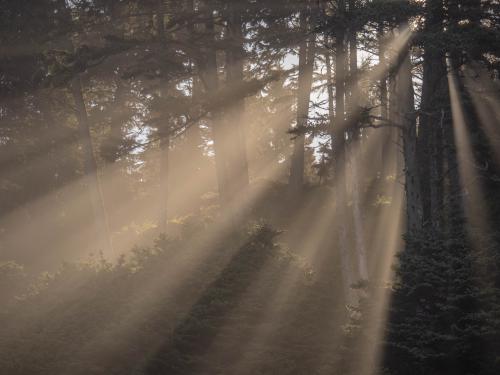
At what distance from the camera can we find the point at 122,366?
44.4ft

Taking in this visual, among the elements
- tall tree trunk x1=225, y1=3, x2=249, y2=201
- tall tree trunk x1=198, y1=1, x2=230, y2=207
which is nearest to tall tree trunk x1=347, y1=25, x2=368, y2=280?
tall tree trunk x1=225, y1=3, x2=249, y2=201

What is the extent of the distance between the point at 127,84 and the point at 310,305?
19716 mm

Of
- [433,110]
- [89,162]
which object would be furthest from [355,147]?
[89,162]

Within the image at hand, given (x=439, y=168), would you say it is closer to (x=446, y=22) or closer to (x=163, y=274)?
(x=446, y=22)

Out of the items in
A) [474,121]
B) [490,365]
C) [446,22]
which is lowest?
[490,365]

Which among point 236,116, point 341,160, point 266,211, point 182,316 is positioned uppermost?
point 236,116

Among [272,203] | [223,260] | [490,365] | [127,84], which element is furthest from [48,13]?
[490,365]

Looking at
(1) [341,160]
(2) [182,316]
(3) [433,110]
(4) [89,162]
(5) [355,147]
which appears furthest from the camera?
(4) [89,162]

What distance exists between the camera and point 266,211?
27.6 metres

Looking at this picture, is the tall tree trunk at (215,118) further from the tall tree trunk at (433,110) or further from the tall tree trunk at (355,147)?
the tall tree trunk at (433,110)

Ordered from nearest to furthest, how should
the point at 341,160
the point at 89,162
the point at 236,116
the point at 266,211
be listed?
the point at 341,160 → the point at 236,116 → the point at 89,162 → the point at 266,211

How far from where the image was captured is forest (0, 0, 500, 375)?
461 inches

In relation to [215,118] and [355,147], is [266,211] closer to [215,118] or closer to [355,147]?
[215,118]

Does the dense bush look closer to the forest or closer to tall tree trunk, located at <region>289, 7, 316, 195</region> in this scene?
the forest
